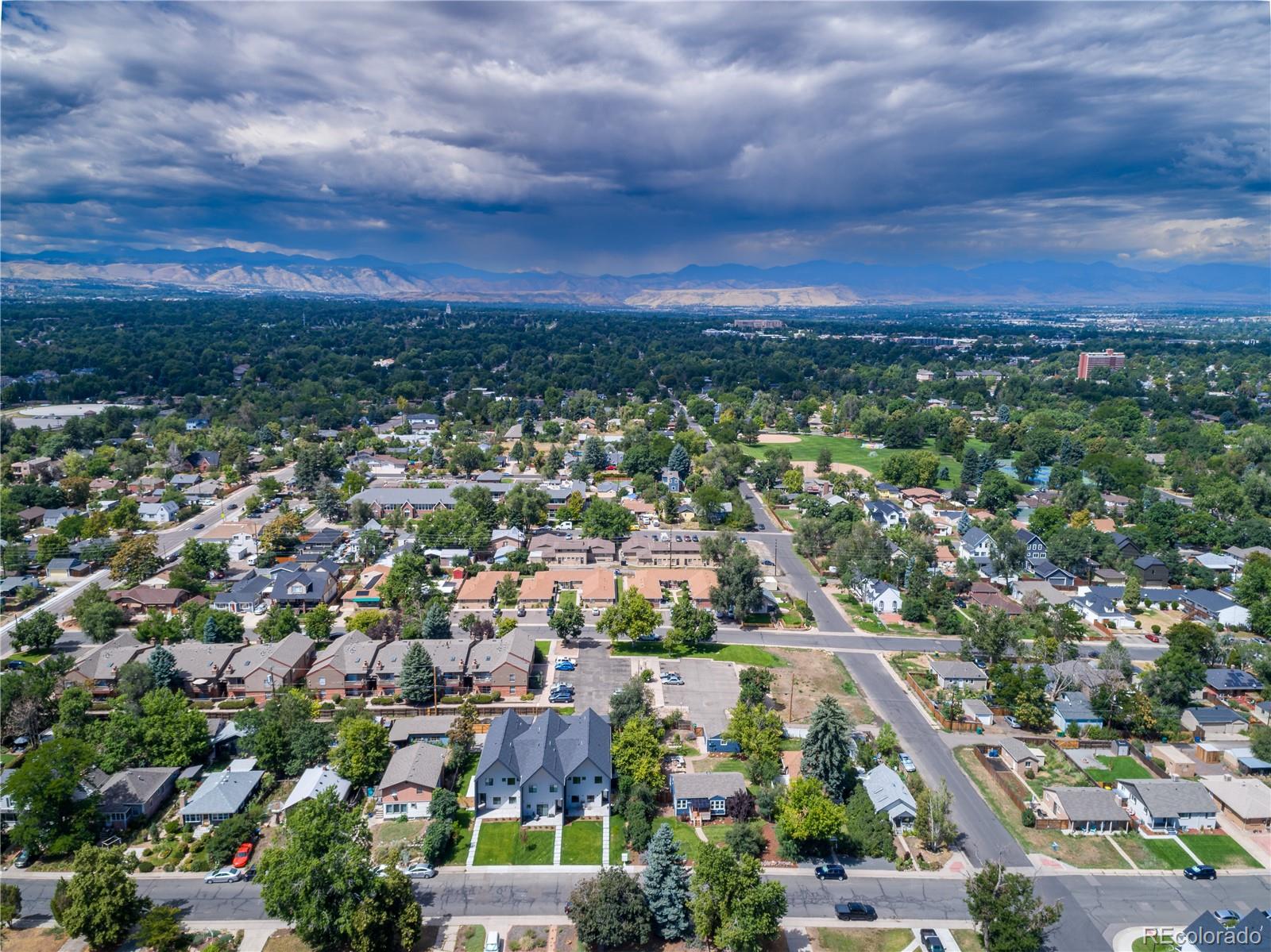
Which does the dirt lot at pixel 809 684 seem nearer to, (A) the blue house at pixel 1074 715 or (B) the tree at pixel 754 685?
(B) the tree at pixel 754 685

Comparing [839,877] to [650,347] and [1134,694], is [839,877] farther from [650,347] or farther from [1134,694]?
[650,347]

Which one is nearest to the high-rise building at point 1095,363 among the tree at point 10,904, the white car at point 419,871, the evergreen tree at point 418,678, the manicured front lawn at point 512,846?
the evergreen tree at point 418,678

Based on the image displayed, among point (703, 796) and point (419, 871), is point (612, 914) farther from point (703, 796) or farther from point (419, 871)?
point (419, 871)

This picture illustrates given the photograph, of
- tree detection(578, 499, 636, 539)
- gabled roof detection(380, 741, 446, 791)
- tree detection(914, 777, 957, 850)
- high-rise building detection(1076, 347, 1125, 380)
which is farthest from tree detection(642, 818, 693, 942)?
high-rise building detection(1076, 347, 1125, 380)

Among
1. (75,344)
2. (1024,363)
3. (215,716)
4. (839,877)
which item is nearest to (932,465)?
(839,877)

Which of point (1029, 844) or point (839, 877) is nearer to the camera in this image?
point (839, 877)

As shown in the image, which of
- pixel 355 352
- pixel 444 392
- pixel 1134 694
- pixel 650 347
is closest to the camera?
pixel 1134 694
